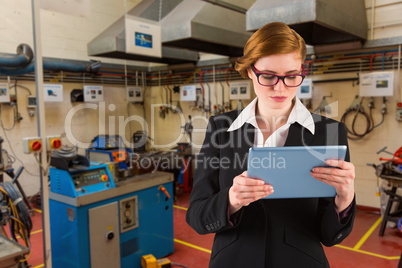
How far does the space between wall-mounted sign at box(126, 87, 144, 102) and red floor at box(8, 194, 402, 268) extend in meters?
3.06

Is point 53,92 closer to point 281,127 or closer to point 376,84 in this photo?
point 376,84

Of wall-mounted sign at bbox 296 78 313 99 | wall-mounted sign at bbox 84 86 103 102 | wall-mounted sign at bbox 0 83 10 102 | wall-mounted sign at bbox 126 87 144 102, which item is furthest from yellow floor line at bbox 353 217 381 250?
wall-mounted sign at bbox 0 83 10 102

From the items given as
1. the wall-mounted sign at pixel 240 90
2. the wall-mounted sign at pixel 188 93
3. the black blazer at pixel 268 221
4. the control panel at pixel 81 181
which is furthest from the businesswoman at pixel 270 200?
the wall-mounted sign at pixel 188 93

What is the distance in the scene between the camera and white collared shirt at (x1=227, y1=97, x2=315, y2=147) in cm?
100

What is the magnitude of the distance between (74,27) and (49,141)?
4.34 m

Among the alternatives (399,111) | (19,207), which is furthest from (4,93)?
(399,111)

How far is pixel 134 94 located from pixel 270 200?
5.87 m

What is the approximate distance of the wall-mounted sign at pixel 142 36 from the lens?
318 cm

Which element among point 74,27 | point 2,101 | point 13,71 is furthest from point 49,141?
point 74,27

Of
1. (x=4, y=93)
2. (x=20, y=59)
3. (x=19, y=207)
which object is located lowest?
(x=19, y=207)

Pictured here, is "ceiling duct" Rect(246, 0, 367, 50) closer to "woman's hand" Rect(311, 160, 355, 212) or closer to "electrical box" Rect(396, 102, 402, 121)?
"electrical box" Rect(396, 102, 402, 121)

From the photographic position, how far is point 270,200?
97 centimetres

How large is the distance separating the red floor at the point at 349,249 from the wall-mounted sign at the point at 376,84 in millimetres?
1598

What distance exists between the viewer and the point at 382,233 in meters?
3.63
